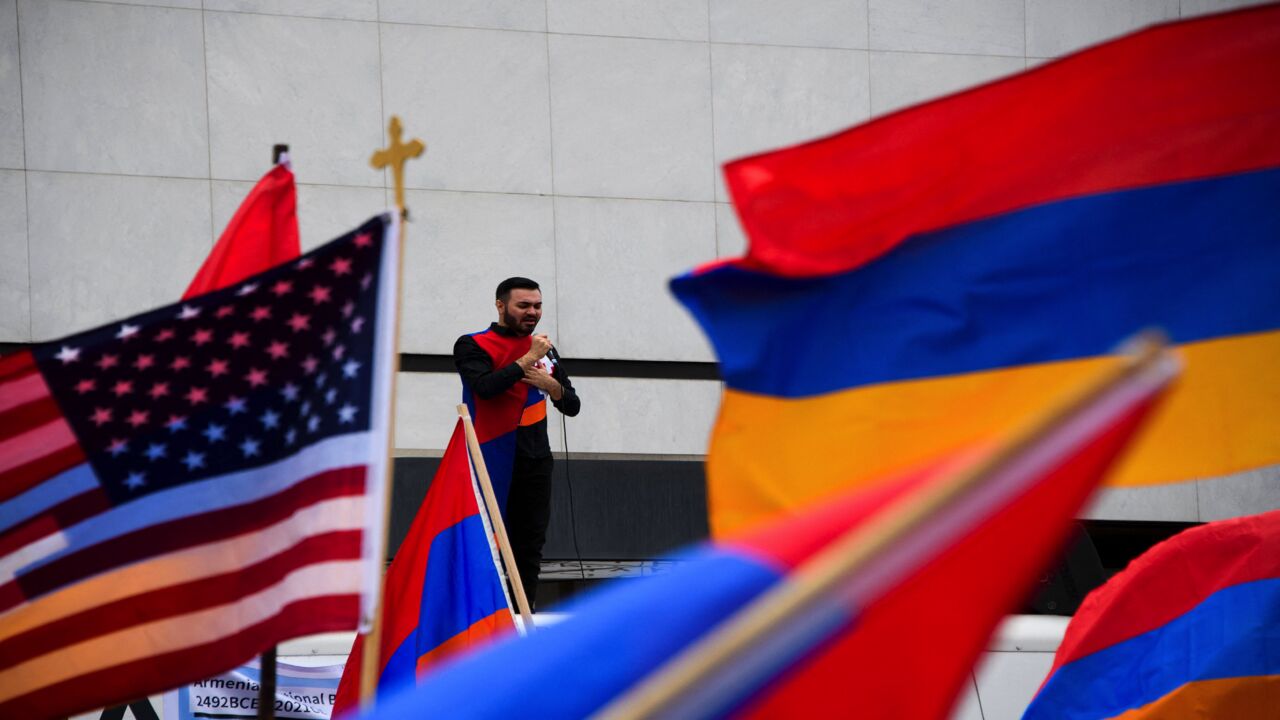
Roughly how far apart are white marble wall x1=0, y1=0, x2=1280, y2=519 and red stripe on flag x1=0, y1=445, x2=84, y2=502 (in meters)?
8.03

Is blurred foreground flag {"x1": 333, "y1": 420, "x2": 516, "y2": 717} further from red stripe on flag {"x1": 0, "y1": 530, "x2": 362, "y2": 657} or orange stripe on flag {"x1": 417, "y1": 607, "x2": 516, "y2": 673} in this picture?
red stripe on flag {"x1": 0, "y1": 530, "x2": 362, "y2": 657}

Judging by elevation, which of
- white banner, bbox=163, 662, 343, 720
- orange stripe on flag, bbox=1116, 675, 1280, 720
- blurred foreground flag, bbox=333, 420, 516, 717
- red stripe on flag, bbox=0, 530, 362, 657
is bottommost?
white banner, bbox=163, 662, 343, 720

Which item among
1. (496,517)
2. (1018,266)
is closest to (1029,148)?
(1018,266)

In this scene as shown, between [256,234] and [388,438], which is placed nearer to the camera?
[388,438]

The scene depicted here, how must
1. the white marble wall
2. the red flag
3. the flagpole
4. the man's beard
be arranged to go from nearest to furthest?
the flagpole < the red flag < the man's beard < the white marble wall

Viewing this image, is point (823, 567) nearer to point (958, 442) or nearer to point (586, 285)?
point (958, 442)

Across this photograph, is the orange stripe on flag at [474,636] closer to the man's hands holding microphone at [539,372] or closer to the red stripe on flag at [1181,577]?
the man's hands holding microphone at [539,372]

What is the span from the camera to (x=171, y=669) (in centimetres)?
473

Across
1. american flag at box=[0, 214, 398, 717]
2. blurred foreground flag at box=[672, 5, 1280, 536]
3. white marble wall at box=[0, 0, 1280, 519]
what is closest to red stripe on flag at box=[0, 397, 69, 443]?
american flag at box=[0, 214, 398, 717]

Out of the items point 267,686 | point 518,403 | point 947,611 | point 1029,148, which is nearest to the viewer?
point 947,611

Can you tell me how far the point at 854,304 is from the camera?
4684 millimetres

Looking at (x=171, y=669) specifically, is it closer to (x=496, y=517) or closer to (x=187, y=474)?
(x=187, y=474)

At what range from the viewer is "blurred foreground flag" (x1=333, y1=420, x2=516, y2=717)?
7.40m

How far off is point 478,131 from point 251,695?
21.7 ft
